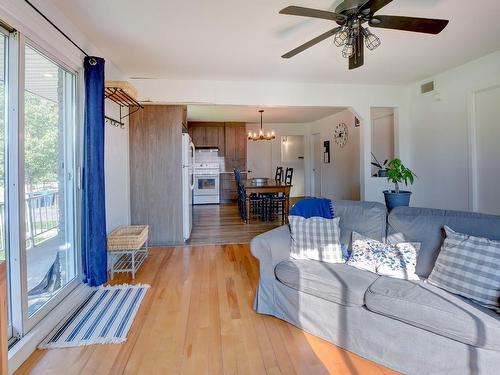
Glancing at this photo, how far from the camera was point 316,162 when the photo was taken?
341 inches

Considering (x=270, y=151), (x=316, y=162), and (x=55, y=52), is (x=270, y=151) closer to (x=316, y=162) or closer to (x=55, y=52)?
(x=316, y=162)

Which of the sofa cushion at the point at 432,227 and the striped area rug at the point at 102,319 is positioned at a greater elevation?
the sofa cushion at the point at 432,227

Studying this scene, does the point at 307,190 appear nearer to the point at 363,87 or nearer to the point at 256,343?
the point at 363,87

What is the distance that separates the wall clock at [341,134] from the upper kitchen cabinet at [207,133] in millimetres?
3121

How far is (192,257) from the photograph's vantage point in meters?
3.71

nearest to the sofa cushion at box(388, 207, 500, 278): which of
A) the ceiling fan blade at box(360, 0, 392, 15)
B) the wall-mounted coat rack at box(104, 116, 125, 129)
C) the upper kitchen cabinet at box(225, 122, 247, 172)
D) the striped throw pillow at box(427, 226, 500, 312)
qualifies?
the striped throw pillow at box(427, 226, 500, 312)

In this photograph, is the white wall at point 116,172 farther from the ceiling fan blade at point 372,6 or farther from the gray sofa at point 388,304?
the ceiling fan blade at point 372,6

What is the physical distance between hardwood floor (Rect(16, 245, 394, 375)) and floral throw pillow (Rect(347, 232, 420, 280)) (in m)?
0.58

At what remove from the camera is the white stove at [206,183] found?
319 inches

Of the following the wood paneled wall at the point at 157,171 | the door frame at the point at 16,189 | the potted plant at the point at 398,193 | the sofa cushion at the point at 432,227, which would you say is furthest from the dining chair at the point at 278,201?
the door frame at the point at 16,189

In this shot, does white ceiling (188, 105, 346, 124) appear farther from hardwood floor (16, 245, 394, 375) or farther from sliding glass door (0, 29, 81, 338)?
hardwood floor (16, 245, 394, 375)

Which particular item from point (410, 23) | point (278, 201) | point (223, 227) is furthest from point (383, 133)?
point (410, 23)

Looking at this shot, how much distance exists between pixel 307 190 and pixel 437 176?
4.99 m

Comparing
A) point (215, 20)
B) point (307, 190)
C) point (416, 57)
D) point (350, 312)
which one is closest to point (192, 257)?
point (350, 312)
